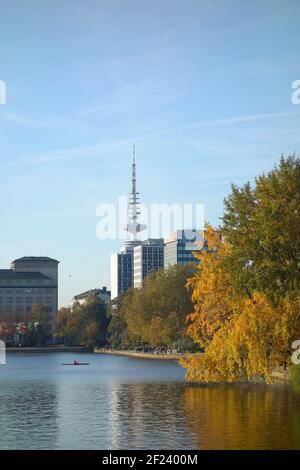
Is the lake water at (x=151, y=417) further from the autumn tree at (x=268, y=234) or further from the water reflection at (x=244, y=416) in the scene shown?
the autumn tree at (x=268, y=234)

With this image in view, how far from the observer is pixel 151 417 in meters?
46.2

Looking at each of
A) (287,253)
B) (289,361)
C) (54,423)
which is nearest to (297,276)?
(287,253)

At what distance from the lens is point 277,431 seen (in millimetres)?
39281

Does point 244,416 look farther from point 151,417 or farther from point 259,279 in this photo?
point 259,279

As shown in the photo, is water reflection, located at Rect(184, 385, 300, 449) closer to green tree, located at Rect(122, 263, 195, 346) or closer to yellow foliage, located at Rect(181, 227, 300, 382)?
yellow foliage, located at Rect(181, 227, 300, 382)

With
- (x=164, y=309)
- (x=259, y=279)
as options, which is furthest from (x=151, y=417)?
(x=164, y=309)

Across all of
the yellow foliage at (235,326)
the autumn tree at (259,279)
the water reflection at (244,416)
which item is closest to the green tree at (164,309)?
the water reflection at (244,416)

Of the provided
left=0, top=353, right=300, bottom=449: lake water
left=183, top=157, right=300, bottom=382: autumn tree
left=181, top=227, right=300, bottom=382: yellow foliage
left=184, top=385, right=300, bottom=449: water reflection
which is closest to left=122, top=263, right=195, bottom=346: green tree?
left=0, top=353, right=300, bottom=449: lake water

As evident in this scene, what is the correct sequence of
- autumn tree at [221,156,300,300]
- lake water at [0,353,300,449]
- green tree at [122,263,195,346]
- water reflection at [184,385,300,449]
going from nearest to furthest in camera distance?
water reflection at [184,385,300,449], lake water at [0,353,300,449], autumn tree at [221,156,300,300], green tree at [122,263,195,346]

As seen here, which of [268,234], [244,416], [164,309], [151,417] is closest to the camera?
[244,416]

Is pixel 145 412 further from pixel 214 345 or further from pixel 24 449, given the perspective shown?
pixel 24 449

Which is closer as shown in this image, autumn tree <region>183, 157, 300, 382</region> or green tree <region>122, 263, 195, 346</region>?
autumn tree <region>183, 157, 300, 382</region>

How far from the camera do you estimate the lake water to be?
3697 cm

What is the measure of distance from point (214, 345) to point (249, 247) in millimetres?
7213
